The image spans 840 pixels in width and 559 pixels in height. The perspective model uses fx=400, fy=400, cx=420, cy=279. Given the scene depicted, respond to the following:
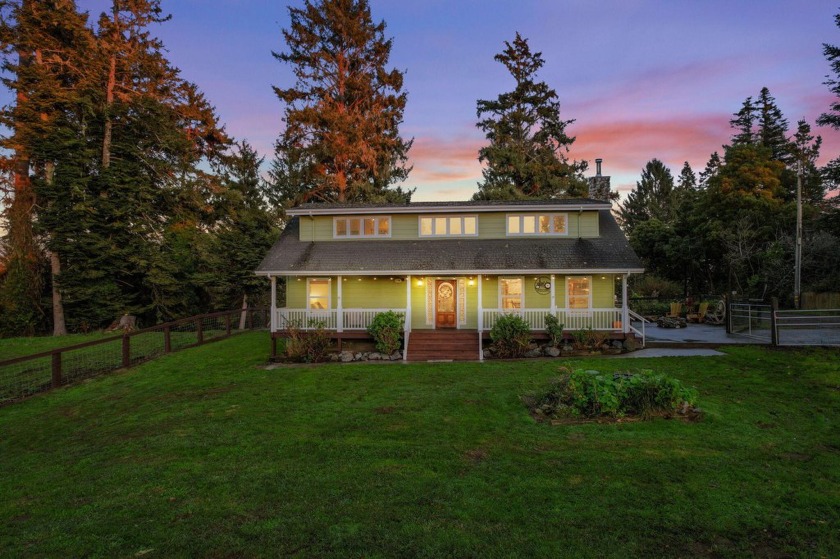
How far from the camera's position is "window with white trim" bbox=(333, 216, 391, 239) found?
18125 millimetres

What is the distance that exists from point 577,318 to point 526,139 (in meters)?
22.3

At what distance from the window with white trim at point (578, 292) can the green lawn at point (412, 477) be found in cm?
688

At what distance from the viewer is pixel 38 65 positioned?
20312 mm

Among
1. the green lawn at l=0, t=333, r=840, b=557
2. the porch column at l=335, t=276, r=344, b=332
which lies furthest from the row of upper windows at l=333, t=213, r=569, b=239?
the green lawn at l=0, t=333, r=840, b=557

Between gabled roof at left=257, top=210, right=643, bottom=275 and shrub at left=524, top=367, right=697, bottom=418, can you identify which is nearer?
shrub at left=524, top=367, right=697, bottom=418

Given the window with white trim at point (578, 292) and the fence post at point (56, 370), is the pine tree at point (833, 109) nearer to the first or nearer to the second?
the window with white trim at point (578, 292)

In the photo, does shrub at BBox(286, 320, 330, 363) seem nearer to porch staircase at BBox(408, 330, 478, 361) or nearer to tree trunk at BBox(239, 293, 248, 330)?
porch staircase at BBox(408, 330, 478, 361)

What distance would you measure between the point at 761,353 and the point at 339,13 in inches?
1186

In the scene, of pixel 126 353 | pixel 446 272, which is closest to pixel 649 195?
pixel 446 272

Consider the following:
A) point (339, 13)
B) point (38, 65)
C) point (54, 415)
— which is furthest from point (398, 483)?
point (339, 13)

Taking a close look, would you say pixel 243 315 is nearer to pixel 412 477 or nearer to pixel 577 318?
pixel 577 318

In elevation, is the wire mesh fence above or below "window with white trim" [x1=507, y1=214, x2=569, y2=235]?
below

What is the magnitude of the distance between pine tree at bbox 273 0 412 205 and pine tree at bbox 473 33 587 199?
7.96 m

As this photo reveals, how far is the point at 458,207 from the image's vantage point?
1731 cm
